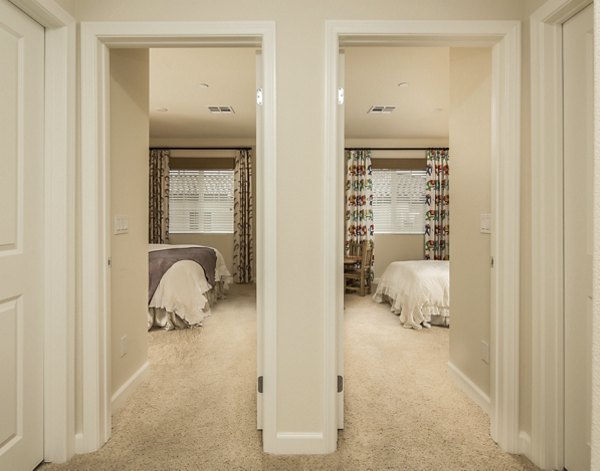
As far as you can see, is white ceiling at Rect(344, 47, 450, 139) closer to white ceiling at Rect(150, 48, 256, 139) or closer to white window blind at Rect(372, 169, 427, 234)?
white window blind at Rect(372, 169, 427, 234)

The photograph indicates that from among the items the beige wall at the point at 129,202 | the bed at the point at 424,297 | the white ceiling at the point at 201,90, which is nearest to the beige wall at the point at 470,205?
the bed at the point at 424,297

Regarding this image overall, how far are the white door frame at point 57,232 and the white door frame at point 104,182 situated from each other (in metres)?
0.08

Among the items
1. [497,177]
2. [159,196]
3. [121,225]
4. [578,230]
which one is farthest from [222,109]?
[578,230]

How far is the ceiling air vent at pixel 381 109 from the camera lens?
4906 millimetres

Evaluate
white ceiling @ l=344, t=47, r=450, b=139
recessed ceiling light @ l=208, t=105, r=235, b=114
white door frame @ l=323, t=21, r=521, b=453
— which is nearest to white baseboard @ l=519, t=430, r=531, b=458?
white door frame @ l=323, t=21, r=521, b=453

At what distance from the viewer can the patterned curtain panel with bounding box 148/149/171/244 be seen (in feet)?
22.4

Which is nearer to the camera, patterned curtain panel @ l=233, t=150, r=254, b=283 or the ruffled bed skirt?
the ruffled bed skirt

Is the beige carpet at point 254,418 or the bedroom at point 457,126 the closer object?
the beige carpet at point 254,418

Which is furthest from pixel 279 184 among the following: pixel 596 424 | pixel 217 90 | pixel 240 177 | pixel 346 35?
pixel 240 177

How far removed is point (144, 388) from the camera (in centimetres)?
257

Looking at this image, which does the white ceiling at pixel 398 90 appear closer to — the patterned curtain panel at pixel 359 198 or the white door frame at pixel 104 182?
the patterned curtain panel at pixel 359 198

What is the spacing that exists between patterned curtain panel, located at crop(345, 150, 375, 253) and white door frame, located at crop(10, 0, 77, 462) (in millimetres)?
5266

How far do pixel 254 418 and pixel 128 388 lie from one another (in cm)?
87

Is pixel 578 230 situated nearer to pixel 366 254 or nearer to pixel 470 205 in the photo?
pixel 470 205
